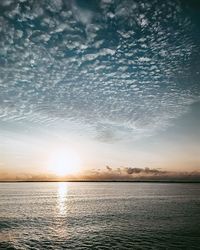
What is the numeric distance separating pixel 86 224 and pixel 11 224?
1522cm

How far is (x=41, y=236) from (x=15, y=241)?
466 cm

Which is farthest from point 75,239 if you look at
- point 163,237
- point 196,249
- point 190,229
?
point 190,229

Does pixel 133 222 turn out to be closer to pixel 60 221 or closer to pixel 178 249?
pixel 60 221

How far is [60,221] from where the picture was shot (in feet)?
202

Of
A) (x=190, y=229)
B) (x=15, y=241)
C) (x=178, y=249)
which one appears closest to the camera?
(x=178, y=249)

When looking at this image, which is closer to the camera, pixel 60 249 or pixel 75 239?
pixel 60 249

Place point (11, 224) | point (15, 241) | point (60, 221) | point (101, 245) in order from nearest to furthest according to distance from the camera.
→ point (101, 245) → point (15, 241) → point (11, 224) → point (60, 221)

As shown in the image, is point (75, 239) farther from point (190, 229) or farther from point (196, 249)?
point (190, 229)

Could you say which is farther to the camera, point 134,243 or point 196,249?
point 134,243

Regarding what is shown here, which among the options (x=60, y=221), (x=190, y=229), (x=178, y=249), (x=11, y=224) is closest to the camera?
(x=178, y=249)

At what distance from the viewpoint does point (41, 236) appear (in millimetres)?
43938

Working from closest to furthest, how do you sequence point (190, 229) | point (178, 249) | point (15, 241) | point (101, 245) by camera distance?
point (178, 249) < point (101, 245) < point (15, 241) < point (190, 229)

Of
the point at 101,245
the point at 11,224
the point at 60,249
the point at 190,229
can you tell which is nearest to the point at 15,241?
the point at 60,249

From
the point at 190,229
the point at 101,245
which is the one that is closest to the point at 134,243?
the point at 101,245
